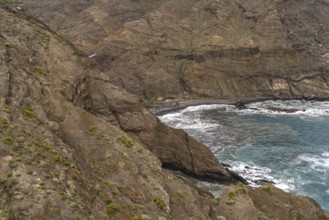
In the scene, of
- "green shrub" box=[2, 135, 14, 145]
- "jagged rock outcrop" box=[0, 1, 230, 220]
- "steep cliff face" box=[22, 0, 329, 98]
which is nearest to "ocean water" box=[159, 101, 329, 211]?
"steep cliff face" box=[22, 0, 329, 98]

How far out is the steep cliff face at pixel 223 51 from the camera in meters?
124

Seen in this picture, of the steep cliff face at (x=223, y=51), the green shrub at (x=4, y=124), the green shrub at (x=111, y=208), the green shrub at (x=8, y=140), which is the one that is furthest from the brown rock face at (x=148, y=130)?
the steep cliff face at (x=223, y=51)

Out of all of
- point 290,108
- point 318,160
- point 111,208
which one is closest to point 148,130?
point 111,208

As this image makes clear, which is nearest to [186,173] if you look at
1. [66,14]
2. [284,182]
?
[284,182]

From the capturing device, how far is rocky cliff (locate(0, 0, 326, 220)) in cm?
1916

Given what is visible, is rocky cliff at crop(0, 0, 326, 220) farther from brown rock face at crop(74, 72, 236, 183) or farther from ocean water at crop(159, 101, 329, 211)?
ocean water at crop(159, 101, 329, 211)

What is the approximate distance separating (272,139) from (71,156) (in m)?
65.4

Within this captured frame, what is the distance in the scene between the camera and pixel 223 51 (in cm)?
12812

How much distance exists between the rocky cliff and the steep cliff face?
8497 centimetres

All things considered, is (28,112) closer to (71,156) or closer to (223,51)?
(71,156)

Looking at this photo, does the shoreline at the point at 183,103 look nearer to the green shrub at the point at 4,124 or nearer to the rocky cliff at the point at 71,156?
the rocky cliff at the point at 71,156

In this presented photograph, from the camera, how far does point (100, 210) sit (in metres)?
20.5

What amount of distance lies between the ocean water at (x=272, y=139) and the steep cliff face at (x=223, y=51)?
1181 centimetres

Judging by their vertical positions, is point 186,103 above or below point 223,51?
below
